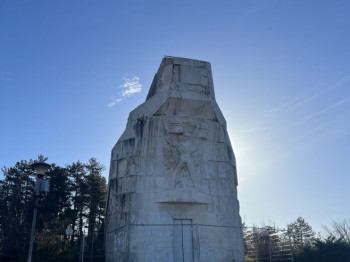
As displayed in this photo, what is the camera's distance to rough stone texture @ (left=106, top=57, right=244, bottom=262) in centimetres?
1534

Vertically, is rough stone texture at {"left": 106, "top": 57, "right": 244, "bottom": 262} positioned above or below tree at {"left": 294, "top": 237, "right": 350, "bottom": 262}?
above

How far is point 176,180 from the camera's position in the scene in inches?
642

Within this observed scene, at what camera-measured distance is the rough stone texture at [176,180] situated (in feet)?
50.3

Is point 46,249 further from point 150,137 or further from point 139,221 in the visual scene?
point 150,137

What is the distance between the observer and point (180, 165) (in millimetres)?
16516

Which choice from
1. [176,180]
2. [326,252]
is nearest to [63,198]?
[176,180]

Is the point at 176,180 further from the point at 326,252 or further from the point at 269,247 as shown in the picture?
the point at 326,252

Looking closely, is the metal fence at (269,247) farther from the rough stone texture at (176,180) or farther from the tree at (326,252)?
the rough stone texture at (176,180)

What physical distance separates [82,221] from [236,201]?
19.2 meters

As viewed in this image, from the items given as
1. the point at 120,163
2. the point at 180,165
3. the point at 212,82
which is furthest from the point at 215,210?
the point at 212,82

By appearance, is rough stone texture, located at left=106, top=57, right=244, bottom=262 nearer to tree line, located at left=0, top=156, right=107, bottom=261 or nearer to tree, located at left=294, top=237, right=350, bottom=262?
tree, located at left=294, top=237, right=350, bottom=262

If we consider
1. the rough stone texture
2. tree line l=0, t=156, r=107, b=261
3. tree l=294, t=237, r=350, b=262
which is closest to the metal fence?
tree l=294, t=237, r=350, b=262

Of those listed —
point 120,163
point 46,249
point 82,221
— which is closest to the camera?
point 120,163

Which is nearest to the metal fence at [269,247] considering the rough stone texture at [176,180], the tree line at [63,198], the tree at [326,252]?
the tree at [326,252]
